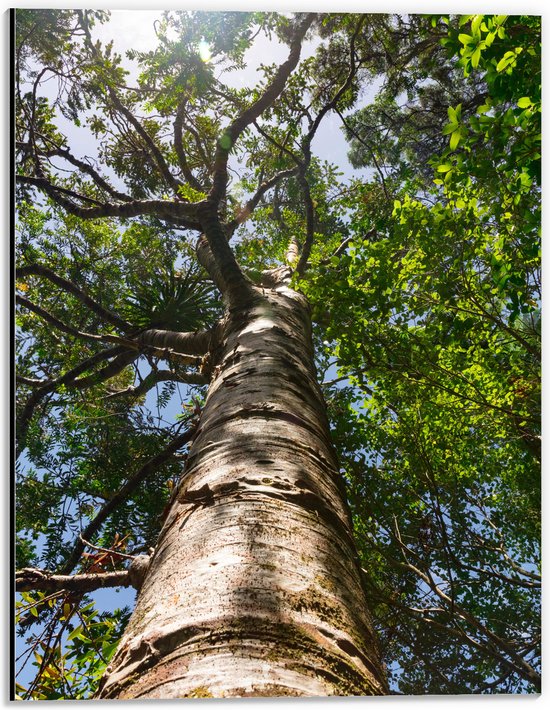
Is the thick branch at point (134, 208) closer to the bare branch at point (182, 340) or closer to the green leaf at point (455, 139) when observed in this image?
the bare branch at point (182, 340)

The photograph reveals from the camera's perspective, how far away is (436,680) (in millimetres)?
2805

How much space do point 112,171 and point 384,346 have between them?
3.67 metres

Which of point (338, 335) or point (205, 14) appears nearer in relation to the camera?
point (338, 335)

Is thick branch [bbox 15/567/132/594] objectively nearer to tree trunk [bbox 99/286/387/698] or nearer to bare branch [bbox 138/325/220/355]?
tree trunk [bbox 99/286/387/698]

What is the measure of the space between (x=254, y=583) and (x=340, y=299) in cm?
163

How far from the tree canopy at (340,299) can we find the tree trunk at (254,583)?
37 cm

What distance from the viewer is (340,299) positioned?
89.0 inches

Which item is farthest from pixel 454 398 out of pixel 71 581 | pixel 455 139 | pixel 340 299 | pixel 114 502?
pixel 71 581

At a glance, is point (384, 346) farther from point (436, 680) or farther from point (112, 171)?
point (112, 171)

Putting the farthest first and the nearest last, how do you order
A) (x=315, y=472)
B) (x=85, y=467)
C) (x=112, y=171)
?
(x=112, y=171)
(x=85, y=467)
(x=315, y=472)

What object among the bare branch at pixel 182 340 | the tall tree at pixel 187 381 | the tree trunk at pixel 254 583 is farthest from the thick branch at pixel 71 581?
the bare branch at pixel 182 340

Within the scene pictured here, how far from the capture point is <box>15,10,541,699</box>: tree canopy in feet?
6.96

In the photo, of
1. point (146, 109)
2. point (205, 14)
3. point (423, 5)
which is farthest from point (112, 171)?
point (423, 5)

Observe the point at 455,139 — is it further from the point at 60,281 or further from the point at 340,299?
the point at 60,281
